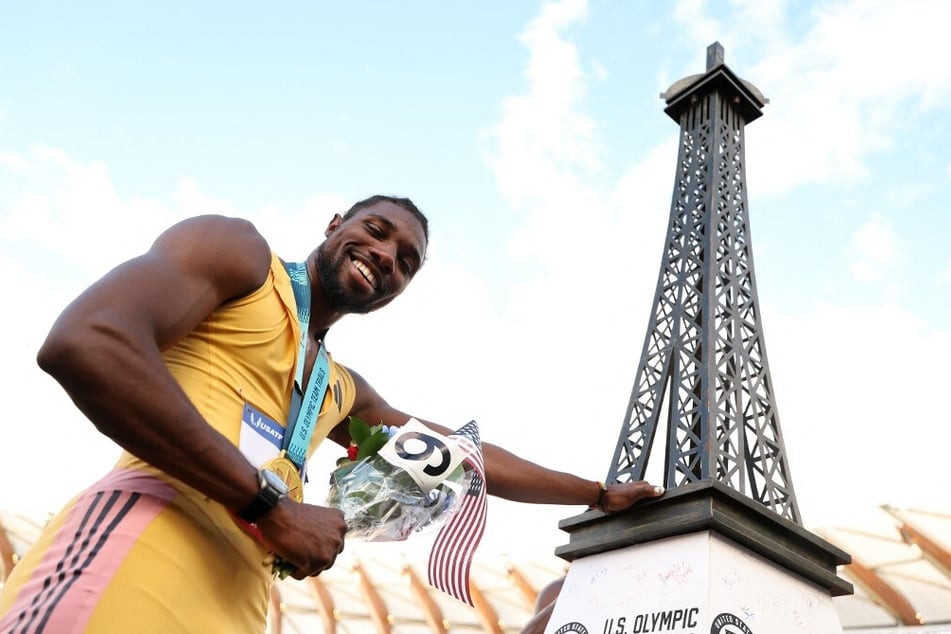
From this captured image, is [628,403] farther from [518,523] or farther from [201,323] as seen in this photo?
[518,523]

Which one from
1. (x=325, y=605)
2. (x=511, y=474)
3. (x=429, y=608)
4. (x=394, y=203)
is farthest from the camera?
(x=325, y=605)

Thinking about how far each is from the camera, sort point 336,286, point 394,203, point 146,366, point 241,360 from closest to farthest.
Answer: point 146,366
point 241,360
point 336,286
point 394,203

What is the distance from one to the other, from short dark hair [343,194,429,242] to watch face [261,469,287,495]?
1120 mm

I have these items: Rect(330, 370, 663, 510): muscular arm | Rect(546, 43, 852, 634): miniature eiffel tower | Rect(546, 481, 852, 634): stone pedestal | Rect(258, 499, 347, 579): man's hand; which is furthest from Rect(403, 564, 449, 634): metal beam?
Rect(258, 499, 347, 579): man's hand

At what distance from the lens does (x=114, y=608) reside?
5.52 ft

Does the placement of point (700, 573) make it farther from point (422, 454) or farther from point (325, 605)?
point (325, 605)

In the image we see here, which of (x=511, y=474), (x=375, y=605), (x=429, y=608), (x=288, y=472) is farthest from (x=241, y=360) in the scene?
(x=375, y=605)

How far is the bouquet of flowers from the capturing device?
2.25 metres

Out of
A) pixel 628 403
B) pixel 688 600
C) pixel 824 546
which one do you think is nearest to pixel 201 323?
pixel 688 600

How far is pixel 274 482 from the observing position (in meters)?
1.86

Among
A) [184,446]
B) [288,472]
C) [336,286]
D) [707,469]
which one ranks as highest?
[707,469]

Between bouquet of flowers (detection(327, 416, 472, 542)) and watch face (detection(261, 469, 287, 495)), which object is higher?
bouquet of flowers (detection(327, 416, 472, 542))

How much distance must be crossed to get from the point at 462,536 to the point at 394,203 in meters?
1.06

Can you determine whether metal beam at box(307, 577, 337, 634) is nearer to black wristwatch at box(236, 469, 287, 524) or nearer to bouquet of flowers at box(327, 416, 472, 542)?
bouquet of flowers at box(327, 416, 472, 542)
